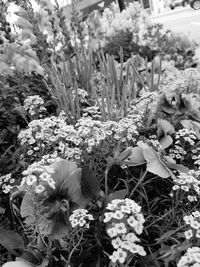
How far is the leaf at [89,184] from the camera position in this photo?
1.06 m

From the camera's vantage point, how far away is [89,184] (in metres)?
1.07

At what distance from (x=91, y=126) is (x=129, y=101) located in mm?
942

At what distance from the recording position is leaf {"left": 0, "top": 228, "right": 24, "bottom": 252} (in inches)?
42.5

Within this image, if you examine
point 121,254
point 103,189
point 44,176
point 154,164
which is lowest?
point 103,189

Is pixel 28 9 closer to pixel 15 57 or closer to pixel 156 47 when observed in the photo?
pixel 15 57

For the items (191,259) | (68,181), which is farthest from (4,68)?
(191,259)

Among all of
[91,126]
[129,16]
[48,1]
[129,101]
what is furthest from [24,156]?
Result: [129,16]

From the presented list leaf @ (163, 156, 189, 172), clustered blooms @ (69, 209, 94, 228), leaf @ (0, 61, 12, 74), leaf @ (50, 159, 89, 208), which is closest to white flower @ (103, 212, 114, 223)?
clustered blooms @ (69, 209, 94, 228)

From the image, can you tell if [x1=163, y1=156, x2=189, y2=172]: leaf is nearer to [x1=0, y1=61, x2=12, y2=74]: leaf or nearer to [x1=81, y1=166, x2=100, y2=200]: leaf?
[x1=81, y1=166, x2=100, y2=200]: leaf

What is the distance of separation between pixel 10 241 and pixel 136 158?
0.51 m

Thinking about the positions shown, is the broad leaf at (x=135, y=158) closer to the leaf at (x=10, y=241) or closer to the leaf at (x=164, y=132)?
the leaf at (x=164, y=132)

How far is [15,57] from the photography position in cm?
236

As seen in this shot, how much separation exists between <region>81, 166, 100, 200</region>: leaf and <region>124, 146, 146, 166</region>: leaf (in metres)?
0.22

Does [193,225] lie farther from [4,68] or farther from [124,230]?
[4,68]
